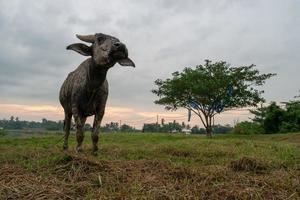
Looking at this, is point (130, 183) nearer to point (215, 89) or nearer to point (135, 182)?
point (135, 182)

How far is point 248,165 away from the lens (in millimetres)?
5973

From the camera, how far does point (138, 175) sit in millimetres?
4945

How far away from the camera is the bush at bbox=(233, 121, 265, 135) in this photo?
38.5 meters

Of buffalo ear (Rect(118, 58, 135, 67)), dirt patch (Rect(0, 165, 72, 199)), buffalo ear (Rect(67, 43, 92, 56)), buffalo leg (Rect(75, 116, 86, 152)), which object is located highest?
buffalo ear (Rect(67, 43, 92, 56))

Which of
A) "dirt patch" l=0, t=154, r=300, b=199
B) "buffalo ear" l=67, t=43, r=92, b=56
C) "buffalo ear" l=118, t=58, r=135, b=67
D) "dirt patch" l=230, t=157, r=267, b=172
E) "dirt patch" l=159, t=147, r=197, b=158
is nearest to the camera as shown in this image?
"dirt patch" l=0, t=154, r=300, b=199

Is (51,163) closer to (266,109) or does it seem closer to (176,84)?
(176,84)

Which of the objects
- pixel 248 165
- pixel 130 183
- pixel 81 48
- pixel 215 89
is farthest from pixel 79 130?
pixel 215 89

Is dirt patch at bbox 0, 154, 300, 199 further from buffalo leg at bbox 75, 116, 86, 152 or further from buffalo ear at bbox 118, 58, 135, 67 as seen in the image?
buffalo leg at bbox 75, 116, 86, 152

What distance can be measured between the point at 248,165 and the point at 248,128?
34.5 metres

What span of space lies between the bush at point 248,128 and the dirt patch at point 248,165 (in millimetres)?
32709

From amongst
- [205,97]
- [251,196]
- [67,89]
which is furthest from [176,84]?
[251,196]

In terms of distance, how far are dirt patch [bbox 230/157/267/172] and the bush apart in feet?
107

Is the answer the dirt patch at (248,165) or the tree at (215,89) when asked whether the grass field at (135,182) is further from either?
the tree at (215,89)

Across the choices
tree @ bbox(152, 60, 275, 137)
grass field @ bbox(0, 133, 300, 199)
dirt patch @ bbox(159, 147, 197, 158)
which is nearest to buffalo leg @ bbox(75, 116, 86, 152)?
dirt patch @ bbox(159, 147, 197, 158)
